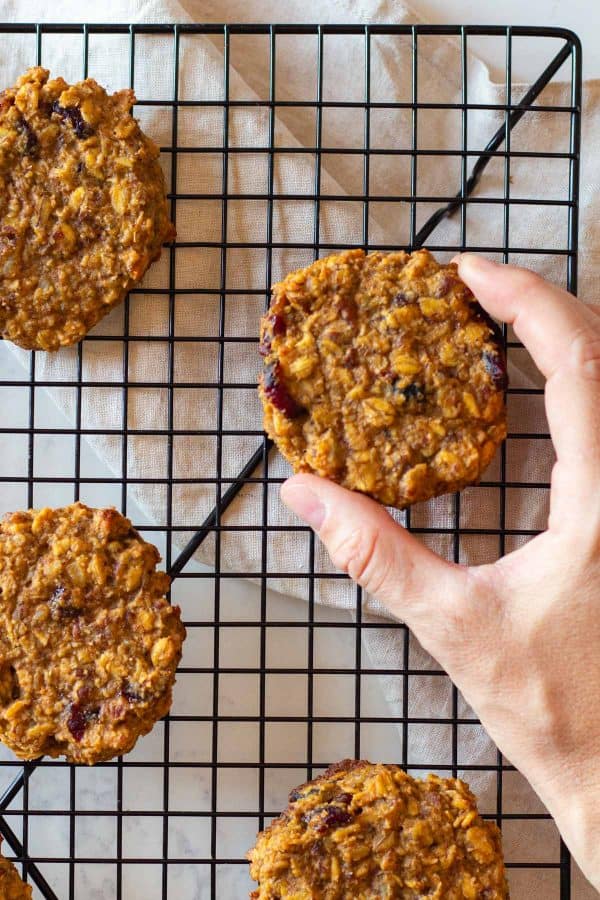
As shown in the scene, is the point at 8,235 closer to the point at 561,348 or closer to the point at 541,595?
the point at 561,348

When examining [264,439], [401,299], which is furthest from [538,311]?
[264,439]

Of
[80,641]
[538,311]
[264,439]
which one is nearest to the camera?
[538,311]

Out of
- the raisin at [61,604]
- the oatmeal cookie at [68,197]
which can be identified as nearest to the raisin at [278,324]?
A: the oatmeal cookie at [68,197]

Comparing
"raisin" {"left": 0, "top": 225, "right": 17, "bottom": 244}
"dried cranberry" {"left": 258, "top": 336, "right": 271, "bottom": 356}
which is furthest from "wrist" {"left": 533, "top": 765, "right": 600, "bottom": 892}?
"raisin" {"left": 0, "top": 225, "right": 17, "bottom": 244}

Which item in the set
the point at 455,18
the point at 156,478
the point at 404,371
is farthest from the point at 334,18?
the point at 156,478

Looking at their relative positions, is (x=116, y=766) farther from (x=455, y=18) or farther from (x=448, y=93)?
(x=455, y=18)
